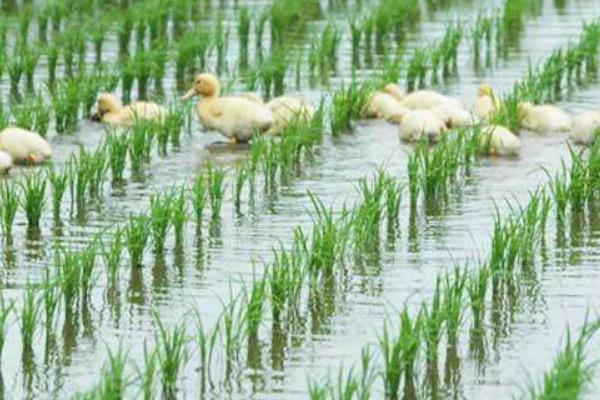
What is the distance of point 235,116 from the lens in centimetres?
1214

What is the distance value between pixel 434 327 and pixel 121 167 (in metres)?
4.14

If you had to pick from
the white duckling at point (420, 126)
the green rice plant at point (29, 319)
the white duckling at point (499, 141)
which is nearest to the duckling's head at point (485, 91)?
the white duckling at point (420, 126)

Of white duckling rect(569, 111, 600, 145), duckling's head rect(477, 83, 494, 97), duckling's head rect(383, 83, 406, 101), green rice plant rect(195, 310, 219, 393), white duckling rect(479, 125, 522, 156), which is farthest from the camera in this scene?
duckling's head rect(383, 83, 406, 101)

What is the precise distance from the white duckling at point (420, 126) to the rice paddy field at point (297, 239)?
0.09 meters

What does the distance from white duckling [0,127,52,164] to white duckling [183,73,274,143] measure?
123 centimetres

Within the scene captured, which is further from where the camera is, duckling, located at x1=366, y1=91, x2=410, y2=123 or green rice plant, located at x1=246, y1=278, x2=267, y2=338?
duckling, located at x1=366, y1=91, x2=410, y2=123

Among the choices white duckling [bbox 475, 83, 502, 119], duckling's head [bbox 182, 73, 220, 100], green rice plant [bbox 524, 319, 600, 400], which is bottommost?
green rice plant [bbox 524, 319, 600, 400]

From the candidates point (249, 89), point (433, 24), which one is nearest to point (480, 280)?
point (249, 89)

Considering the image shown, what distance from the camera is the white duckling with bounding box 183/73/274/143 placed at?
12.1m

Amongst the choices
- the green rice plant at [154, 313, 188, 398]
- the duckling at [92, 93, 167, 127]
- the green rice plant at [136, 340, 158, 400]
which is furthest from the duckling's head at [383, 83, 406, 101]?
the green rice plant at [136, 340, 158, 400]

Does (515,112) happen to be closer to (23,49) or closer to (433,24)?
(23,49)

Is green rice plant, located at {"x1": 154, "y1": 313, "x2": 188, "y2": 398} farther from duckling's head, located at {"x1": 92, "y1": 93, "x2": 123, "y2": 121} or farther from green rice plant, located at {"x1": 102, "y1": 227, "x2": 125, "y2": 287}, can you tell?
duckling's head, located at {"x1": 92, "y1": 93, "x2": 123, "y2": 121}

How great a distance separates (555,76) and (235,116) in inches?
112

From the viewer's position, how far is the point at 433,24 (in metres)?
18.3
